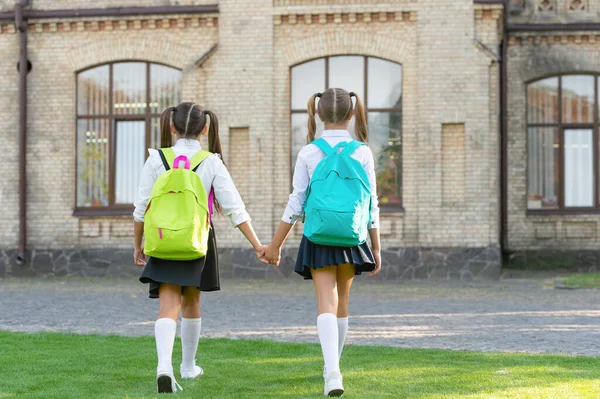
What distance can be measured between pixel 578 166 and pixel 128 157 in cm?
907

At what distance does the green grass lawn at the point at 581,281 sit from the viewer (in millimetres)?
15562

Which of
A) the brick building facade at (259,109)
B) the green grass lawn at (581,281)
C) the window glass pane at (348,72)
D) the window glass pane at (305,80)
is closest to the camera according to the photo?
the green grass lawn at (581,281)

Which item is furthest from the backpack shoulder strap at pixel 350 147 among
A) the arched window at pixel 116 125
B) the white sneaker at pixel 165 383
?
the arched window at pixel 116 125

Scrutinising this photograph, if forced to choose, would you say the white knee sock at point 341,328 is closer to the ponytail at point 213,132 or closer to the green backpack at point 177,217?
the green backpack at point 177,217

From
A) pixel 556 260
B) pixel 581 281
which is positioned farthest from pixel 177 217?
pixel 556 260

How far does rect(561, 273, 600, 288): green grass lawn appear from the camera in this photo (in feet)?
51.1

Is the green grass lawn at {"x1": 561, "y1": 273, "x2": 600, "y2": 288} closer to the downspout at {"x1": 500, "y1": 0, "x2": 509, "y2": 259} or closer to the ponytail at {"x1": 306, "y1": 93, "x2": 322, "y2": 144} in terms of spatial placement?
the downspout at {"x1": 500, "y1": 0, "x2": 509, "y2": 259}

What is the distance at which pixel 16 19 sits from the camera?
18.4 metres

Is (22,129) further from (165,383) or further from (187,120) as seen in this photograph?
(165,383)

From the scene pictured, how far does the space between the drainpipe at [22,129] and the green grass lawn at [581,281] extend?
9.79m

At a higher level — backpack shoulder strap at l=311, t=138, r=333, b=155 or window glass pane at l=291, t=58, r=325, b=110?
window glass pane at l=291, t=58, r=325, b=110

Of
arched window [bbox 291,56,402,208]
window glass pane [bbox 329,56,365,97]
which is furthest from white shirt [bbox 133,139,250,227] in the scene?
window glass pane [bbox 329,56,365,97]

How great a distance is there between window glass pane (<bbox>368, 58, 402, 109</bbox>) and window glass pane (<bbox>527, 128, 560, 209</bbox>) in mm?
3751

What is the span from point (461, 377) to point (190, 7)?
42.7 ft
